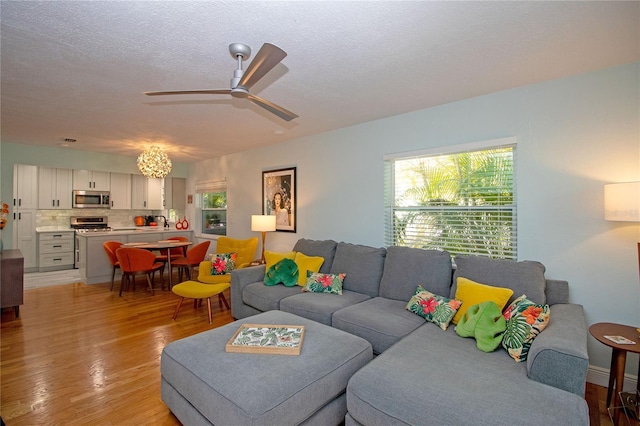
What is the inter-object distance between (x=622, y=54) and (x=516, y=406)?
2473 mm

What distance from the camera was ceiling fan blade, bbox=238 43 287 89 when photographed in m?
1.54

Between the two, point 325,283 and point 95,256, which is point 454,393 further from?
point 95,256

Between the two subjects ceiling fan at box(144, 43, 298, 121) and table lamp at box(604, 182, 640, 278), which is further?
table lamp at box(604, 182, 640, 278)

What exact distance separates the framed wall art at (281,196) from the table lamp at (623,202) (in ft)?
Result: 11.5

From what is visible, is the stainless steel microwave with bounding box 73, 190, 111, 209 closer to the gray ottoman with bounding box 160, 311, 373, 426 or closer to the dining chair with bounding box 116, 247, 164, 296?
the dining chair with bounding box 116, 247, 164, 296

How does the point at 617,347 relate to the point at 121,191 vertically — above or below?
below

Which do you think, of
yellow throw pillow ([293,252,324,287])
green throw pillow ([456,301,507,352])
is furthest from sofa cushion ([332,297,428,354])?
yellow throw pillow ([293,252,324,287])

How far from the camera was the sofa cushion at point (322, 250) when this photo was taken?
3.64 metres

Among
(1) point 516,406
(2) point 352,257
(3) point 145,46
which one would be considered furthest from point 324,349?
(3) point 145,46

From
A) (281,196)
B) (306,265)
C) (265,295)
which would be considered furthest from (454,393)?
(281,196)

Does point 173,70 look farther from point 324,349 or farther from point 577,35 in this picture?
point 577,35

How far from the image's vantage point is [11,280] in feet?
12.0

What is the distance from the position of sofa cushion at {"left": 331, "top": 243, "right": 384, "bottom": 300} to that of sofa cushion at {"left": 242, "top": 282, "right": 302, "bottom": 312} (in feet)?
1.80

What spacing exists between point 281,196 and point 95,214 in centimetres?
521
